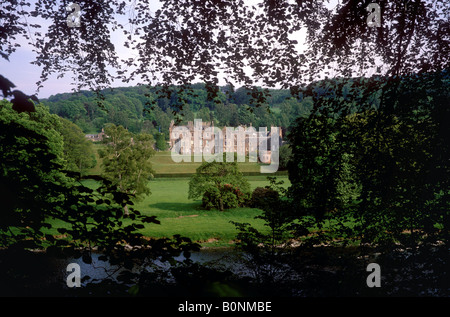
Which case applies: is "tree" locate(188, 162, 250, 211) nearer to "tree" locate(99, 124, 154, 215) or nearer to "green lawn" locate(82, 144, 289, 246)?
"green lawn" locate(82, 144, 289, 246)

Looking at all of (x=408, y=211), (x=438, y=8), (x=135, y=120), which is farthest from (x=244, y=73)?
(x=135, y=120)

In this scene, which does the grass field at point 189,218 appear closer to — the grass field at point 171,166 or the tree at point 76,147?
the tree at point 76,147

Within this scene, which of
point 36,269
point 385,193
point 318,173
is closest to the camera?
point 36,269

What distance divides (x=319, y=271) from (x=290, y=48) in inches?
158

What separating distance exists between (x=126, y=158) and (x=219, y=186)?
7.96 metres

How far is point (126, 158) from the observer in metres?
20.0

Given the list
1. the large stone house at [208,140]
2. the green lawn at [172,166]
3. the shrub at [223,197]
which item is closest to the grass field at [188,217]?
the shrub at [223,197]

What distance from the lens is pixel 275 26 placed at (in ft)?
17.2

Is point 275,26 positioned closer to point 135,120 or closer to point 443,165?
point 443,165

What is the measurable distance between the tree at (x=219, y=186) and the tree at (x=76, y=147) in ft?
44.6

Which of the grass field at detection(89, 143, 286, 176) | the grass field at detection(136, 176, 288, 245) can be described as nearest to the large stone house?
the grass field at detection(89, 143, 286, 176)

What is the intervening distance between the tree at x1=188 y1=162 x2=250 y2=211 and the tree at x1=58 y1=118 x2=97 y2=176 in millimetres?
13604

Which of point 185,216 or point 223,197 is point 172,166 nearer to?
point 223,197

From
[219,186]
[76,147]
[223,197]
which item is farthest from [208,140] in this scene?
[223,197]
